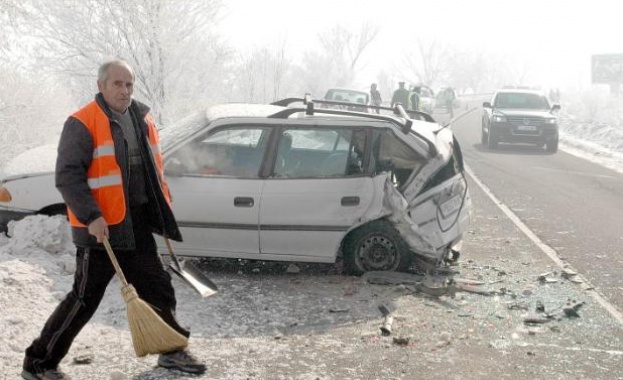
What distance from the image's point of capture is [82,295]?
393cm

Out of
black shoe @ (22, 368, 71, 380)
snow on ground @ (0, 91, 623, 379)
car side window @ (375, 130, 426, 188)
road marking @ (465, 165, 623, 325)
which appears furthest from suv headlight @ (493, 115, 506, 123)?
black shoe @ (22, 368, 71, 380)

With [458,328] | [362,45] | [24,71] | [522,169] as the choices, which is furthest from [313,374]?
[362,45]

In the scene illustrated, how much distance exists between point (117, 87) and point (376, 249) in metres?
3.29

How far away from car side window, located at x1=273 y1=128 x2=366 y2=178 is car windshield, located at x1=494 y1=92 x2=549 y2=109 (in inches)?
638

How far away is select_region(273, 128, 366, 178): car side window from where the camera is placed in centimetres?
652

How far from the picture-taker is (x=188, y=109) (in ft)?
74.9

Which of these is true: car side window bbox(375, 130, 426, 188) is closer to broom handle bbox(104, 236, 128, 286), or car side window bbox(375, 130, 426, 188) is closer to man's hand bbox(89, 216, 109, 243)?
broom handle bbox(104, 236, 128, 286)

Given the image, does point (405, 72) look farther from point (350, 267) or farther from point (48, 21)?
point (350, 267)

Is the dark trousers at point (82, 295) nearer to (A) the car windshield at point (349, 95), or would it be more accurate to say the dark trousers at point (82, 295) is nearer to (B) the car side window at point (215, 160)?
(B) the car side window at point (215, 160)

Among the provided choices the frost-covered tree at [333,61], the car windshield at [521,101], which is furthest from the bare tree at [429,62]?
the car windshield at [521,101]

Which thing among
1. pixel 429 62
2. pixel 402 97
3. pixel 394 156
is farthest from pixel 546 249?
pixel 429 62

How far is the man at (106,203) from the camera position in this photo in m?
3.80

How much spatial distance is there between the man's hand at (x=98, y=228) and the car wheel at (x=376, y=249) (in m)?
3.14

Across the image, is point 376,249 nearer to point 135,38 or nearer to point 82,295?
point 82,295
